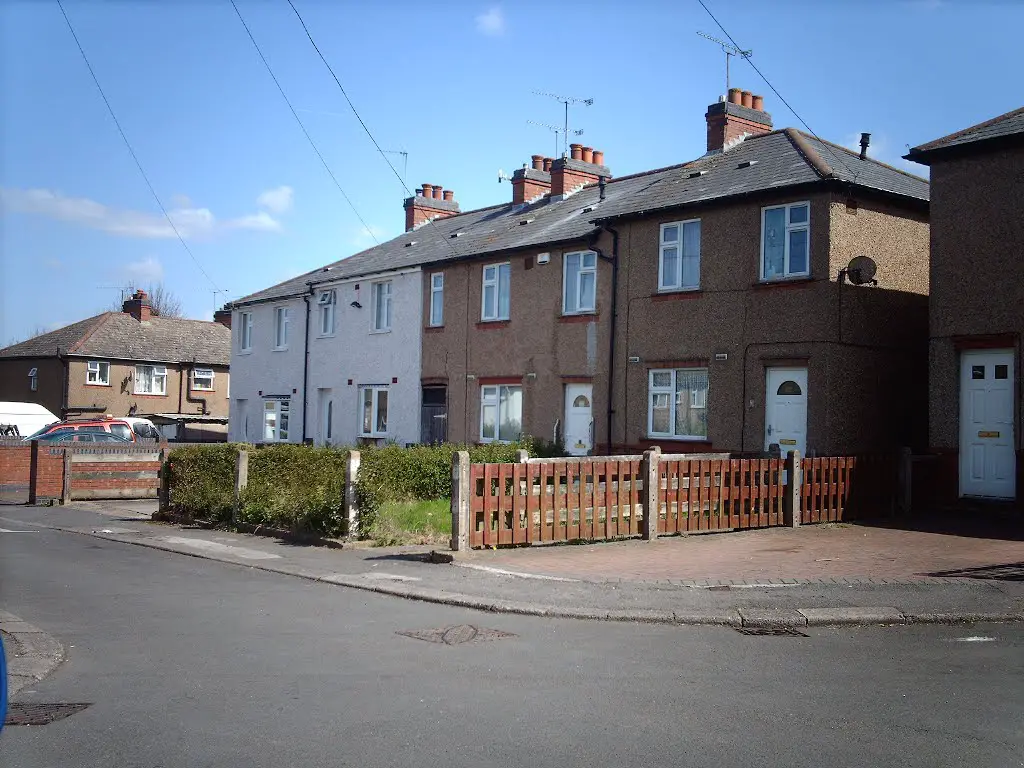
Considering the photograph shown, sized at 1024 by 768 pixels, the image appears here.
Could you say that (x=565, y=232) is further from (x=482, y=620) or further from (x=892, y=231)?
(x=482, y=620)

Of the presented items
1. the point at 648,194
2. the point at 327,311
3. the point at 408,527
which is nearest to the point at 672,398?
the point at 648,194

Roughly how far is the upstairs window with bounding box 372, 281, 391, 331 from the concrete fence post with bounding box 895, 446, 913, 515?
59.6 ft

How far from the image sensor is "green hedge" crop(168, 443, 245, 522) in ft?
59.2

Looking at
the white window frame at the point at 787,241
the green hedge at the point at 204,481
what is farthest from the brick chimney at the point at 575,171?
the green hedge at the point at 204,481

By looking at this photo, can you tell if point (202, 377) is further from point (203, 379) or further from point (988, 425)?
point (988, 425)

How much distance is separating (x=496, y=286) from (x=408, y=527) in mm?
13546

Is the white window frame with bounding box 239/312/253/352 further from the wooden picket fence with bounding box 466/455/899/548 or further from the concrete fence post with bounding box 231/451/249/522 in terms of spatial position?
the wooden picket fence with bounding box 466/455/899/548

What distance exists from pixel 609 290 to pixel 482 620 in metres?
15.1

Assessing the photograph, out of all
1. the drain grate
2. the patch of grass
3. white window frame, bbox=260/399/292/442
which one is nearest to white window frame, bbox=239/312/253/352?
white window frame, bbox=260/399/292/442

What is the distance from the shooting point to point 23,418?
38.6 meters

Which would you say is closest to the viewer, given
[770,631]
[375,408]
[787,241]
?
[770,631]

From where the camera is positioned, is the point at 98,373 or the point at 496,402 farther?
the point at 98,373

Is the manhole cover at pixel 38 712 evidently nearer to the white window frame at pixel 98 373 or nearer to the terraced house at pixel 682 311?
the terraced house at pixel 682 311

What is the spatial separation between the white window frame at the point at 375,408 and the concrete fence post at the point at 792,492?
1728cm
